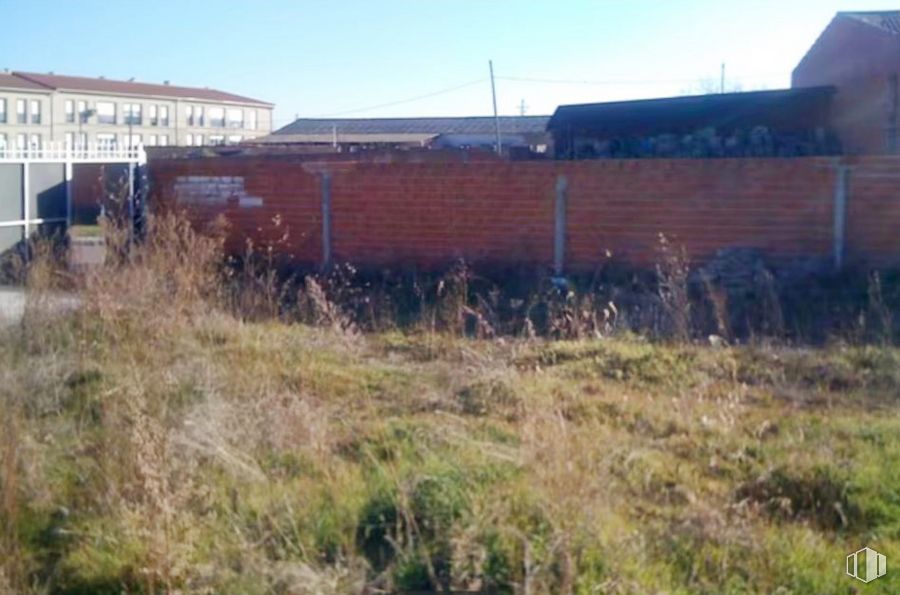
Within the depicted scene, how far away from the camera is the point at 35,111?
53.4 meters

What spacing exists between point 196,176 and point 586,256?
5817mm

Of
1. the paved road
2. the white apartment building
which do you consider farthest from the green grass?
the white apartment building

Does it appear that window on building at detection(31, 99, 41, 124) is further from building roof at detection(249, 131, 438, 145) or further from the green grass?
the green grass

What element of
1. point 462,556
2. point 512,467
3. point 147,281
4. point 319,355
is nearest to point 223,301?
point 147,281

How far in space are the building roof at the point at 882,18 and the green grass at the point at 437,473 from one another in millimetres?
16490

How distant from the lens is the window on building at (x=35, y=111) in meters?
53.1

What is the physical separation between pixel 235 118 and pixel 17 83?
59.7ft

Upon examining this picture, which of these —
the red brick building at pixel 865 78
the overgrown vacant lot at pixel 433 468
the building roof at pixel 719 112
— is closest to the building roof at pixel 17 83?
the building roof at pixel 719 112

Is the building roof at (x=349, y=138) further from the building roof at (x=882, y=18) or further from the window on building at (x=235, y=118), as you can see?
the building roof at (x=882, y=18)

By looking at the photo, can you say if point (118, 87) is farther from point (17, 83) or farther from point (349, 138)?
point (349, 138)

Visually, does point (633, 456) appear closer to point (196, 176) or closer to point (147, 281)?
point (147, 281)

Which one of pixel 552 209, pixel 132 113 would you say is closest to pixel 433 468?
pixel 552 209

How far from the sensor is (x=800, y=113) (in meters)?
22.9

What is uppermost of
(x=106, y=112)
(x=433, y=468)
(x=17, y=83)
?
(x=17, y=83)
